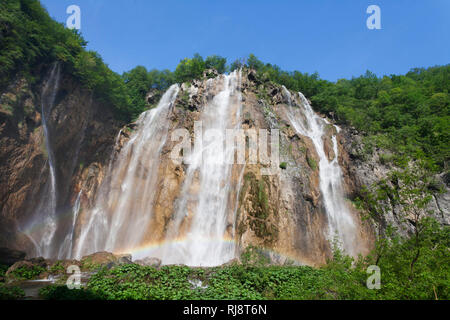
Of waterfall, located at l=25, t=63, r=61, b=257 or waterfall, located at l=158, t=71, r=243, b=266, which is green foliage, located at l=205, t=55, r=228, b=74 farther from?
waterfall, located at l=25, t=63, r=61, b=257

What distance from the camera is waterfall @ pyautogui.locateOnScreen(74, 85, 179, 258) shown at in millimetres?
20547

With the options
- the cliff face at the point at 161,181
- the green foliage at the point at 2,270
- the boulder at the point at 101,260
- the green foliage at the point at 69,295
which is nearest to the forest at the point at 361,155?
the green foliage at the point at 69,295

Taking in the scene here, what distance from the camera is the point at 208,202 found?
20.0 meters

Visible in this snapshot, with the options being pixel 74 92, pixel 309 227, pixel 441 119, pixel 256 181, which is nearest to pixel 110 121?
pixel 74 92

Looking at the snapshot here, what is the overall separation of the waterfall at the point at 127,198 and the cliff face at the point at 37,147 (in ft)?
7.62

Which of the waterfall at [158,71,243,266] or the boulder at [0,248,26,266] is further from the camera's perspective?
the waterfall at [158,71,243,266]

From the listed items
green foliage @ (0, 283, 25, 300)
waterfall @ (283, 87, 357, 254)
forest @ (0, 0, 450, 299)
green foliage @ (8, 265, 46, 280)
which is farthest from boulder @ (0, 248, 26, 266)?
waterfall @ (283, 87, 357, 254)

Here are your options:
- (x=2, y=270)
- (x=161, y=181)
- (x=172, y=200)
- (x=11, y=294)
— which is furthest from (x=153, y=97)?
(x=11, y=294)

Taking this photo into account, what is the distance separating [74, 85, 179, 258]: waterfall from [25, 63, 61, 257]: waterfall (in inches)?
94.9

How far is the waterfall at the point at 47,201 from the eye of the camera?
18578 mm

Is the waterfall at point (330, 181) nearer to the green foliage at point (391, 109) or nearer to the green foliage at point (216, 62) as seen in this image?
the green foliage at point (391, 109)

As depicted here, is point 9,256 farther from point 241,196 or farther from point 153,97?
point 153,97

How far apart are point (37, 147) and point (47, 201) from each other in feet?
14.5
